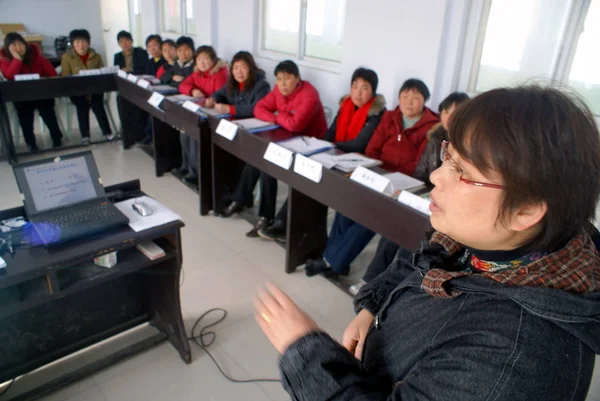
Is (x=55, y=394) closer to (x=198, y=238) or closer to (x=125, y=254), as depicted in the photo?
(x=125, y=254)

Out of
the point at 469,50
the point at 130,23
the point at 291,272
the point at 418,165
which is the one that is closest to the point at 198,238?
the point at 291,272

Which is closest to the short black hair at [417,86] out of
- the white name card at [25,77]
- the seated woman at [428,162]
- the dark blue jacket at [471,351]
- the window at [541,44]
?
the seated woman at [428,162]

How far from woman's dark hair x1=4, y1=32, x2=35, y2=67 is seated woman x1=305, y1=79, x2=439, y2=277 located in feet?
12.5

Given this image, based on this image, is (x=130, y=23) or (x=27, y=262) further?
(x=130, y=23)

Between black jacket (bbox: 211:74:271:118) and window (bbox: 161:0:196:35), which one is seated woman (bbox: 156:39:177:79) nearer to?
window (bbox: 161:0:196:35)

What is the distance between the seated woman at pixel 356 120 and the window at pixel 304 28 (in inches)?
39.9

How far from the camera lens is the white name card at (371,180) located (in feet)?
6.25

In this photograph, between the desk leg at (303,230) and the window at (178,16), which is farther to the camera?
the window at (178,16)

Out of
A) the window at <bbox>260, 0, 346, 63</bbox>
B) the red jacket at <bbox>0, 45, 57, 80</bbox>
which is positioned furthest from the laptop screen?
the red jacket at <bbox>0, 45, 57, 80</bbox>

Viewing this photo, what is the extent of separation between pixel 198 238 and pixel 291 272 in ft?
2.40

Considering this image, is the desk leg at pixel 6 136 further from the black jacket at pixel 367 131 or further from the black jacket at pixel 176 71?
the black jacket at pixel 367 131

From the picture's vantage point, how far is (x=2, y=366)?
1666 millimetres

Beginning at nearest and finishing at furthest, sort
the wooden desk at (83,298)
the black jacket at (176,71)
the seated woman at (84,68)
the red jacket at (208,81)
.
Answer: the wooden desk at (83,298) → the red jacket at (208,81) → the black jacket at (176,71) → the seated woman at (84,68)

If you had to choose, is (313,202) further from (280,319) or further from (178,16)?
(178,16)
